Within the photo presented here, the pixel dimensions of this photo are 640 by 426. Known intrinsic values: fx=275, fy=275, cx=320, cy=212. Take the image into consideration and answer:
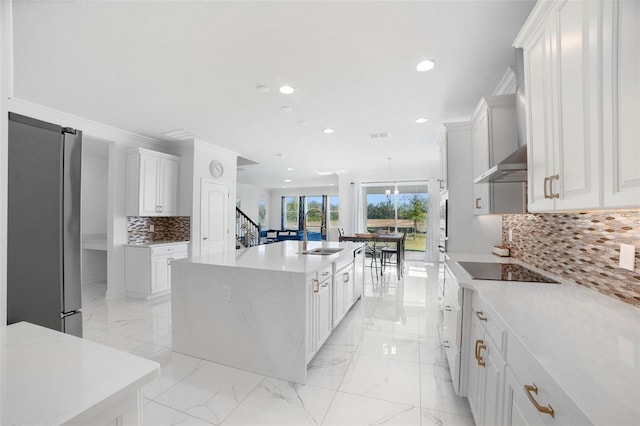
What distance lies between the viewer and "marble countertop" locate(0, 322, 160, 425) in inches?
21.2

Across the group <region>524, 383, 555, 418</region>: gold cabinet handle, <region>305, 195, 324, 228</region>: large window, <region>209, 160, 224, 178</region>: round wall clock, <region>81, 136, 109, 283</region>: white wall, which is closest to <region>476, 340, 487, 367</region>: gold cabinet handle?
<region>524, 383, 555, 418</region>: gold cabinet handle

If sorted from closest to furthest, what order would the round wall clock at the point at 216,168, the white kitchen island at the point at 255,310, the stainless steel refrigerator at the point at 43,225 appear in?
the stainless steel refrigerator at the point at 43,225, the white kitchen island at the point at 255,310, the round wall clock at the point at 216,168

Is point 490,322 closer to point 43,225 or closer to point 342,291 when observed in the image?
point 342,291

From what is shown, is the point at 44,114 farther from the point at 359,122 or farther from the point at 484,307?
the point at 484,307

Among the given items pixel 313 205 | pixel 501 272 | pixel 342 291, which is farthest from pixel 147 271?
pixel 313 205

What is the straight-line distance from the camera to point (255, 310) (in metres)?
2.21

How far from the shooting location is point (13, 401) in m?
0.56

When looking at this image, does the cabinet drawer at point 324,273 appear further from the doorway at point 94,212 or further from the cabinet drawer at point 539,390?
the doorway at point 94,212

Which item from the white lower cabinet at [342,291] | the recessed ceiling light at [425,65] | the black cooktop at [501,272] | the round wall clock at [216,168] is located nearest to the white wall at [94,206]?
the round wall clock at [216,168]

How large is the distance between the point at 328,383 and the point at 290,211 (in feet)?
34.7

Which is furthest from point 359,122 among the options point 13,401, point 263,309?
point 13,401

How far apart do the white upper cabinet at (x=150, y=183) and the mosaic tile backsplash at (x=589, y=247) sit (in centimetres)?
498

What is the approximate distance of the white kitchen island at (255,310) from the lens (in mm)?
2107

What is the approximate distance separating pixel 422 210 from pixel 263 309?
698 centimetres
